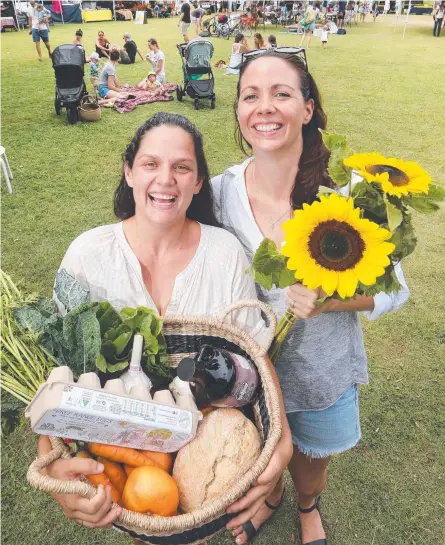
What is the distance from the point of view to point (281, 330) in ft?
5.64

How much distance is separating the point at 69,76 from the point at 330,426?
921cm

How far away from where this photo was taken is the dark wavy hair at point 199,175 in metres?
1.96

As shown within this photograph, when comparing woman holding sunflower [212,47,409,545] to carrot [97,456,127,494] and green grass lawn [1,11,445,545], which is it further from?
green grass lawn [1,11,445,545]

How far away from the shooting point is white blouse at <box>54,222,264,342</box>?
1872 millimetres

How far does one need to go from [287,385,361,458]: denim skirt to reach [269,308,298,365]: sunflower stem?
0.50m

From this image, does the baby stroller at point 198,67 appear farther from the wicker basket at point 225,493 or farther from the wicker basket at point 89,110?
the wicker basket at point 225,493

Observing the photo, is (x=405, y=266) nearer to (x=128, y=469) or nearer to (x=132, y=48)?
(x=128, y=469)

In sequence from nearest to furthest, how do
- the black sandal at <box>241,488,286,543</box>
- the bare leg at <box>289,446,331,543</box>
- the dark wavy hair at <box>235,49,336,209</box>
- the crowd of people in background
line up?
the dark wavy hair at <box>235,49,336,209</box>, the bare leg at <box>289,446,331,543</box>, the black sandal at <box>241,488,286,543</box>, the crowd of people in background

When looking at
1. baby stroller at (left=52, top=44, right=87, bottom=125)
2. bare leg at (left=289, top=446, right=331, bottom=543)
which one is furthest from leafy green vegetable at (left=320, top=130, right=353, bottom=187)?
baby stroller at (left=52, top=44, right=87, bottom=125)

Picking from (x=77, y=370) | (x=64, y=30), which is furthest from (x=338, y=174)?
(x=64, y=30)

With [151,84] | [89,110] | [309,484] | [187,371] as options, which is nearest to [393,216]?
[187,371]

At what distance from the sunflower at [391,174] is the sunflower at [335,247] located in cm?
10

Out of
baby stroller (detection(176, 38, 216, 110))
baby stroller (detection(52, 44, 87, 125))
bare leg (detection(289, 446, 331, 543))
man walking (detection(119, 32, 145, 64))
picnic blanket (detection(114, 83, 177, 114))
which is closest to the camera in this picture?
bare leg (detection(289, 446, 331, 543))

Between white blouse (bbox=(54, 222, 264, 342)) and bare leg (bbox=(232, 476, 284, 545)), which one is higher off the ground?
white blouse (bbox=(54, 222, 264, 342))
